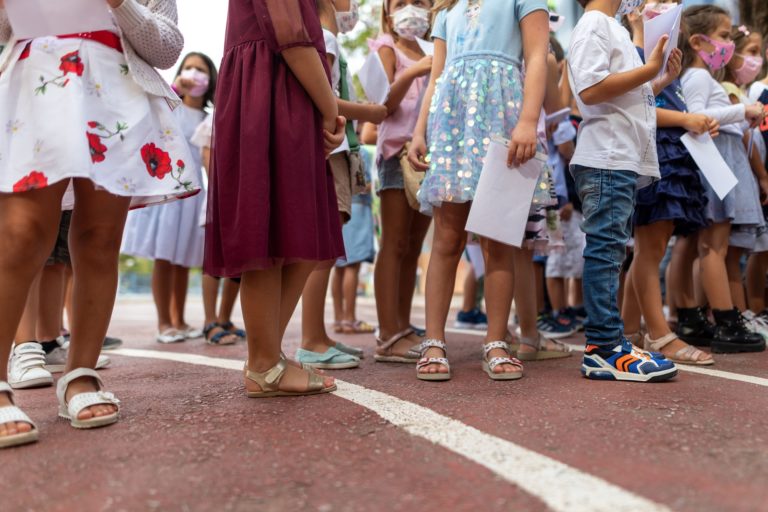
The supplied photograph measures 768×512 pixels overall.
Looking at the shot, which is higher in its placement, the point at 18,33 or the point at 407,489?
the point at 18,33

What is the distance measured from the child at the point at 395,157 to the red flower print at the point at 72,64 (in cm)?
172

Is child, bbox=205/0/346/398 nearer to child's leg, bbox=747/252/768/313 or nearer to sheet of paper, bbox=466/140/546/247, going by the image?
sheet of paper, bbox=466/140/546/247

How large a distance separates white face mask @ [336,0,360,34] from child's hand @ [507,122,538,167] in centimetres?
105

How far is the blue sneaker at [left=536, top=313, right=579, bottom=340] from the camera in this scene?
4.65 metres

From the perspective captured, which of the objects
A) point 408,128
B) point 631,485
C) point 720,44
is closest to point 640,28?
point 720,44

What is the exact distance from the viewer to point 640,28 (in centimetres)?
299

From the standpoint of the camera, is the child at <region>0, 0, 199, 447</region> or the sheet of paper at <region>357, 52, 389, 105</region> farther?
the sheet of paper at <region>357, 52, 389, 105</region>

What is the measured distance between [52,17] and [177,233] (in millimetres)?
3109

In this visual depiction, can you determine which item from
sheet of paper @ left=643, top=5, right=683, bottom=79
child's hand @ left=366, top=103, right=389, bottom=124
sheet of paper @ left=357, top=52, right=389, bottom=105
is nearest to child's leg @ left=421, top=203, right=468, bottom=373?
child's hand @ left=366, top=103, right=389, bottom=124

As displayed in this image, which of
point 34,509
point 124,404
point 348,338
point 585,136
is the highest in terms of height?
point 585,136

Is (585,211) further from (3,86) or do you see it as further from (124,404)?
(3,86)

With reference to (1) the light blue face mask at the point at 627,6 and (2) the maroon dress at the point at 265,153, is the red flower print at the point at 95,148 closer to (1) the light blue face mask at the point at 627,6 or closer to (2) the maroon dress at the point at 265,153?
(2) the maroon dress at the point at 265,153

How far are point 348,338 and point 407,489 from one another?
360 centimetres

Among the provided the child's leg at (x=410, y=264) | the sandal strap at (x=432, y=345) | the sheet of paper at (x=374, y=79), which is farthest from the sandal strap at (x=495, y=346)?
the sheet of paper at (x=374, y=79)
